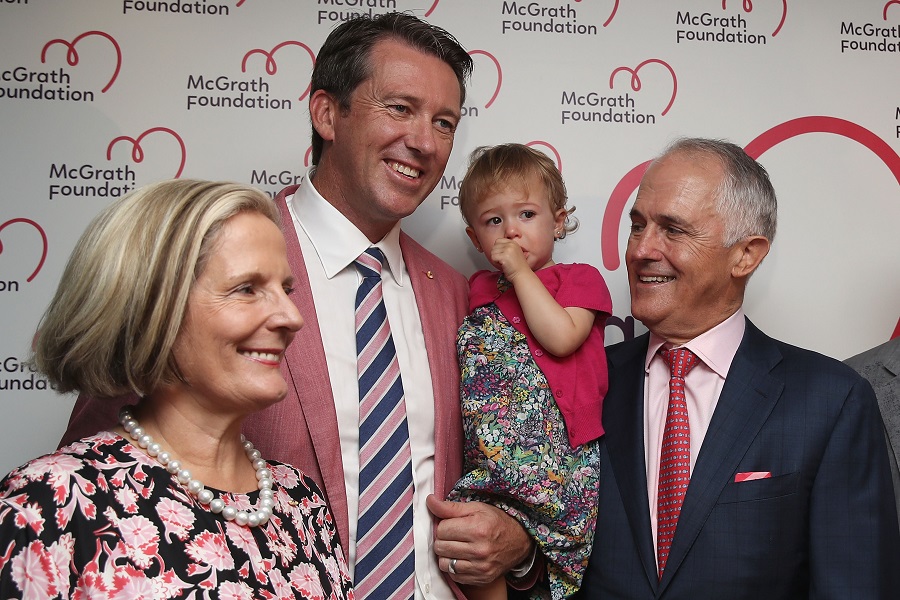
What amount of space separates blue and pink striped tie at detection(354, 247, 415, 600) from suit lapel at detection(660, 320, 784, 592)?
601 millimetres

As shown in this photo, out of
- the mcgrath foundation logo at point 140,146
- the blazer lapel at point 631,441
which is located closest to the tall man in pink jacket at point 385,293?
the blazer lapel at point 631,441

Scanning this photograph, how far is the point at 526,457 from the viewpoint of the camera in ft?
6.51

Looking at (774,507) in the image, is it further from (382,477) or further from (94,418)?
(94,418)

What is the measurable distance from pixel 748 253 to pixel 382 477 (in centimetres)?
110

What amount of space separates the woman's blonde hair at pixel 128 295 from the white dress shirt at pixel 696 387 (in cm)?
120

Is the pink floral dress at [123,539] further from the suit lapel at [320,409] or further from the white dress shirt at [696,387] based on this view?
the white dress shirt at [696,387]

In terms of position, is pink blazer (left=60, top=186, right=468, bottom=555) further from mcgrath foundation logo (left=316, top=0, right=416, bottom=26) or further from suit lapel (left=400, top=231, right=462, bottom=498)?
mcgrath foundation logo (left=316, top=0, right=416, bottom=26)

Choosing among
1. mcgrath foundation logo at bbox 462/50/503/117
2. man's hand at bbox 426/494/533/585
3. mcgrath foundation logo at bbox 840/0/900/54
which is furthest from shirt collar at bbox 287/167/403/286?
mcgrath foundation logo at bbox 840/0/900/54

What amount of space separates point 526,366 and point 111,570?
113 centimetres

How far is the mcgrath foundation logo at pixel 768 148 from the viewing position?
9.34ft

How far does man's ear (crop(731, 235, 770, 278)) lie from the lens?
2232mm

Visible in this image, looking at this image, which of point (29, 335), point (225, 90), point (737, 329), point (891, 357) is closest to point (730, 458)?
point (737, 329)

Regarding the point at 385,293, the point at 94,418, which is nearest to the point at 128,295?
the point at 94,418

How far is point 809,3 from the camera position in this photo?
9.69 feet
